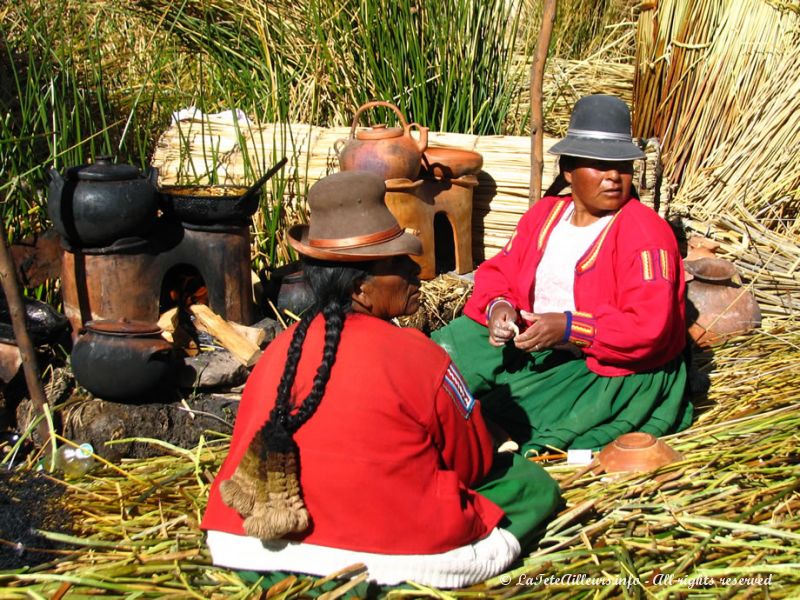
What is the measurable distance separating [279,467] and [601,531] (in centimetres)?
119

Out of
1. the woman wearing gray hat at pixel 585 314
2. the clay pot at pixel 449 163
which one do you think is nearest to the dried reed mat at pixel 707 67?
the clay pot at pixel 449 163

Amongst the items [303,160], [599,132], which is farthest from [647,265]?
[303,160]

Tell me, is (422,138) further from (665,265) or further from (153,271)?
(665,265)

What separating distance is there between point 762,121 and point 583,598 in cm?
447

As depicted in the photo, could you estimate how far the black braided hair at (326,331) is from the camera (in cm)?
229

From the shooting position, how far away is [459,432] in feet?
8.19

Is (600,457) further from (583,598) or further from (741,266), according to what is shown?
(741,266)

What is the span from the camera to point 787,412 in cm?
356

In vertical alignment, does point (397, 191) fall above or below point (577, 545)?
above

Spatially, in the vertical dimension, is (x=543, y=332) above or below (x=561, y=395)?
above

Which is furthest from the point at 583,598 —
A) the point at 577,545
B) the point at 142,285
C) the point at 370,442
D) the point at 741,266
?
the point at 741,266

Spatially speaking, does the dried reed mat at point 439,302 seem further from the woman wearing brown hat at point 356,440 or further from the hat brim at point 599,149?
the woman wearing brown hat at point 356,440

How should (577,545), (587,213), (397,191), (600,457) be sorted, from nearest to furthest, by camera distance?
1. (577,545)
2. (600,457)
3. (587,213)
4. (397,191)

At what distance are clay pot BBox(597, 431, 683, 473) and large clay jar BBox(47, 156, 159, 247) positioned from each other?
2.35m
